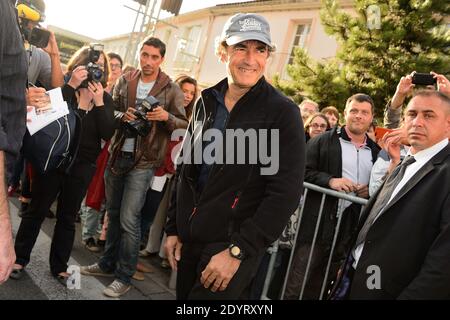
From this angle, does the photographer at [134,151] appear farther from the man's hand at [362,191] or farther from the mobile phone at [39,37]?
the man's hand at [362,191]

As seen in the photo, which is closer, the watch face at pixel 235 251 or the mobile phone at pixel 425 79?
the watch face at pixel 235 251

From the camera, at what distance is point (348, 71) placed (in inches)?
364

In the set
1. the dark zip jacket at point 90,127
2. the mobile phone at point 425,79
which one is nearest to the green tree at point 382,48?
the mobile phone at point 425,79

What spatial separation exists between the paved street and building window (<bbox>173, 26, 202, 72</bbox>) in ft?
62.8

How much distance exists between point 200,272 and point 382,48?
335 inches

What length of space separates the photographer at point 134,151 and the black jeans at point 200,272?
144 cm

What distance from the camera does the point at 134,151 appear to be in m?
3.64

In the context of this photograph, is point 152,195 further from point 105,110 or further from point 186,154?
point 186,154

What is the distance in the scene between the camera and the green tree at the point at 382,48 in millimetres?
8516
